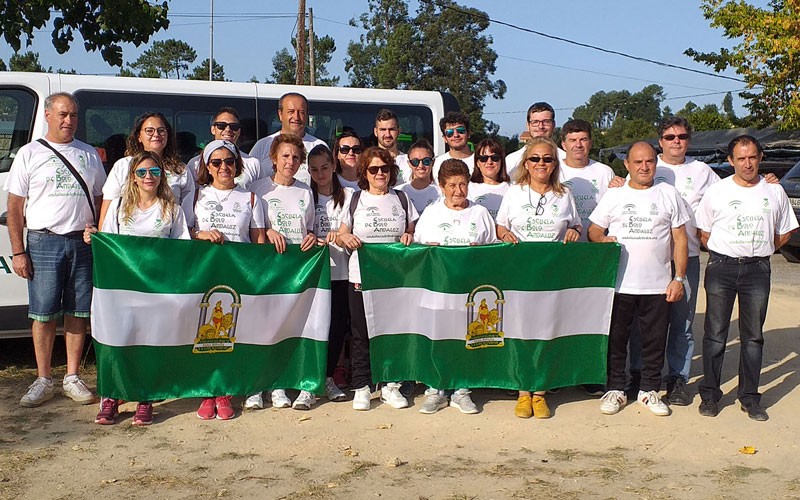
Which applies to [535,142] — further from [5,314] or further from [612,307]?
[5,314]

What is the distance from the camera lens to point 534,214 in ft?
19.7

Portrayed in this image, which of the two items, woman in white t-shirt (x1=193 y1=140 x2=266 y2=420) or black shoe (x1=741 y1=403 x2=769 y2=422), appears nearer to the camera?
woman in white t-shirt (x1=193 y1=140 x2=266 y2=420)

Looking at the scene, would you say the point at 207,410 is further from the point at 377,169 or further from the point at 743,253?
the point at 743,253

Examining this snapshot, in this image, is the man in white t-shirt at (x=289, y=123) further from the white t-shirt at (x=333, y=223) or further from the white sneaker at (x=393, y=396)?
the white sneaker at (x=393, y=396)

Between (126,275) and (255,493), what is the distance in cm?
186

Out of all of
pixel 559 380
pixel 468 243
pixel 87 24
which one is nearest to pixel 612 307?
pixel 559 380

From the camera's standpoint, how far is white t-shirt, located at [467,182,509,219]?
251 inches

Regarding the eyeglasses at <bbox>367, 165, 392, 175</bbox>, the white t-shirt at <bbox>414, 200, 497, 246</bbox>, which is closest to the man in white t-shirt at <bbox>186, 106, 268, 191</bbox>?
the eyeglasses at <bbox>367, 165, 392, 175</bbox>

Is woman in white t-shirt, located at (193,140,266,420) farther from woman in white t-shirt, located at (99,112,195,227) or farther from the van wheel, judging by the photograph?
the van wheel

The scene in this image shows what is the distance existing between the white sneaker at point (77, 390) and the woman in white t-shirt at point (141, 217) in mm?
346

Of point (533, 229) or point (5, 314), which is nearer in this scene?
point (533, 229)

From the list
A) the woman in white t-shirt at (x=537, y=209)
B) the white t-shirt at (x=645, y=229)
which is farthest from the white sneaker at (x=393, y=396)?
the white t-shirt at (x=645, y=229)

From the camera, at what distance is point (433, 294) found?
6.09 metres

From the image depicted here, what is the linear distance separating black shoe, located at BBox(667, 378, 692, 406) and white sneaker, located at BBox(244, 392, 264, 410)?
9.26 ft
